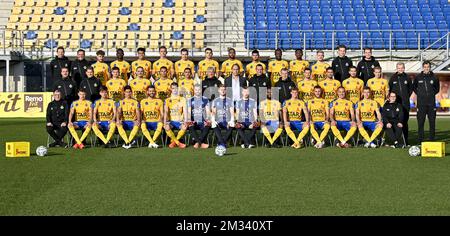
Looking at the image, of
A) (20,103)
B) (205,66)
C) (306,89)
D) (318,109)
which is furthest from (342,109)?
(20,103)

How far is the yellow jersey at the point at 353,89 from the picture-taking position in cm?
1376

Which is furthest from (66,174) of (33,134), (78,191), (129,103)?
(33,134)

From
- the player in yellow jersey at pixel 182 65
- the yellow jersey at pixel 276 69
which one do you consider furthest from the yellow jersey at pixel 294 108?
the player in yellow jersey at pixel 182 65

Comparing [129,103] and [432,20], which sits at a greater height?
[432,20]

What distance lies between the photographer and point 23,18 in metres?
33.6

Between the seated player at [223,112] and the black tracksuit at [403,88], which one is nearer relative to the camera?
the seated player at [223,112]

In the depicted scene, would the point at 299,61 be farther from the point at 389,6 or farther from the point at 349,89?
the point at 389,6

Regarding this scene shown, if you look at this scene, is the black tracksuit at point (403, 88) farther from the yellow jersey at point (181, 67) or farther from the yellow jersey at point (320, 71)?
the yellow jersey at point (181, 67)

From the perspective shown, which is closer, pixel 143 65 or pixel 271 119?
pixel 271 119

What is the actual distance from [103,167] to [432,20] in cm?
2536

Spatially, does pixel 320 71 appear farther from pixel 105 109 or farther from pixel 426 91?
pixel 105 109

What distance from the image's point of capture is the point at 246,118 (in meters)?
13.5

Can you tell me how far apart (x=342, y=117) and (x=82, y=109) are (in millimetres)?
4783

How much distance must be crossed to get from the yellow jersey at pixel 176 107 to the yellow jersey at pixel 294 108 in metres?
1.89
